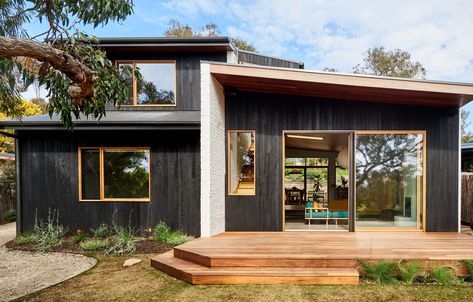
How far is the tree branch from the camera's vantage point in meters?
3.54

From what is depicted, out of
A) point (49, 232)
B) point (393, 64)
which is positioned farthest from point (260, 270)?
point (393, 64)

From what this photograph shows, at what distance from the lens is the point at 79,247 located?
665cm

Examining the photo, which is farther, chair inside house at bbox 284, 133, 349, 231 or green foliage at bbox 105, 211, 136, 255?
chair inside house at bbox 284, 133, 349, 231

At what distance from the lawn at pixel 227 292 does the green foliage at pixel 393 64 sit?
19.2 meters

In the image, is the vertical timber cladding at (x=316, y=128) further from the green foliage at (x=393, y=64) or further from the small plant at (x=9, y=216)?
the green foliage at (x=393, y=64)

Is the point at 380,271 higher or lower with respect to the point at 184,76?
lower

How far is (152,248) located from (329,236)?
368 cm

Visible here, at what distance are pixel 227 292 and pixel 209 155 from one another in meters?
2.64

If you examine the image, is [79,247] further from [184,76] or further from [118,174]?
[184,76]

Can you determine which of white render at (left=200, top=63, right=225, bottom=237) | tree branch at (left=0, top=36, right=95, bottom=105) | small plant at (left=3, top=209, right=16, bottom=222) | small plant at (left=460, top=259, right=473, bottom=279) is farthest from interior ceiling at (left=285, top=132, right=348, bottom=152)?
small plant at (left=3, top=209, right=16, bottom=222)

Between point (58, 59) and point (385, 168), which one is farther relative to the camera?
point (385, 168)

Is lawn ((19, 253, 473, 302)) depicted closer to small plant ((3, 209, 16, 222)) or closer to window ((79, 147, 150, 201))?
window ((79, 147, 150, 201))

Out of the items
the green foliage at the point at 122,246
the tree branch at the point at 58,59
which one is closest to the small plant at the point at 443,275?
the green foliage at the point at 122,246

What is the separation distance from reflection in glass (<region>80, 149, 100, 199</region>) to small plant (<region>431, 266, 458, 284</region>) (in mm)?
7094
